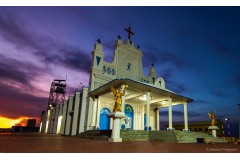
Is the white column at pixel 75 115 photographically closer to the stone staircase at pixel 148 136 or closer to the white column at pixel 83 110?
the white column at pixel 83 110

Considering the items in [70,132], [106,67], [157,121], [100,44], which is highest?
[100,44]

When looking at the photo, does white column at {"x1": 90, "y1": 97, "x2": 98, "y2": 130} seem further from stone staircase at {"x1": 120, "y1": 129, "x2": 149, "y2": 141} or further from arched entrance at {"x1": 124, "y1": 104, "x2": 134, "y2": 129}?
stone staircase at {"x1": 120, "y1": 129, "x2": 149, "y2": 141}

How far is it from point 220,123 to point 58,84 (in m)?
39.6

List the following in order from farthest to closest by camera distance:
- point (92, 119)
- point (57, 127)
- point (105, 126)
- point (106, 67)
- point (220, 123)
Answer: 1. point (220, 123)
2. point (57, 127)
3. point (106, 67)
4. point (105, 126)
5. point (92, 119)

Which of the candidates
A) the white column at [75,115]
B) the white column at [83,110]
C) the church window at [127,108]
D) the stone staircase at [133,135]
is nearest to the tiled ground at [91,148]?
the stone staircase at [133,135]

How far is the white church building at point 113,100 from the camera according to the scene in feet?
56.3

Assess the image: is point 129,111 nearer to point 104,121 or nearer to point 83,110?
point 104,121

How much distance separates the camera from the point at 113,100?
20.5m

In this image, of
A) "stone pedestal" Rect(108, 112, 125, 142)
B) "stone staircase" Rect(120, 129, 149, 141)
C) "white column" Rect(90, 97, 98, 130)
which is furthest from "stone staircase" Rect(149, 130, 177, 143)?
"white column" Rect(90, 97, 98, 130)

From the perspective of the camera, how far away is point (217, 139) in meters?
14.9

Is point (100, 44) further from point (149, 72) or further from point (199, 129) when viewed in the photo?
point (199, 129)

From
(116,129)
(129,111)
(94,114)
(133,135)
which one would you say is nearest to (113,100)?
(129,111)
